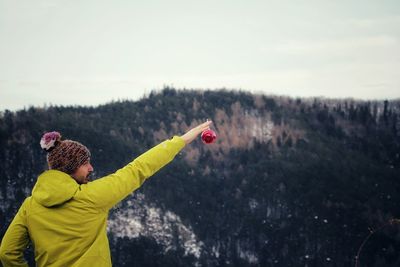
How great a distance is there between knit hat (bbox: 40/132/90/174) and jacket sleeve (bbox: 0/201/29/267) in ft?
1.25

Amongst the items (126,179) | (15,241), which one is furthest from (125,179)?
(15,241)

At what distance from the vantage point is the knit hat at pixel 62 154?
2852mm

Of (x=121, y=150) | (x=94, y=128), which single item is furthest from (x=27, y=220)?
(x=94, y=128)

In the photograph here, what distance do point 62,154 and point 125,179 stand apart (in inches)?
18.1

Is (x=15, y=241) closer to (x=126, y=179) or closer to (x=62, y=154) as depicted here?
(x=62, y=154)

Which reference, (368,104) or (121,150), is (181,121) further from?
(368,104)

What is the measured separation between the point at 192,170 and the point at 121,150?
49.7 ft

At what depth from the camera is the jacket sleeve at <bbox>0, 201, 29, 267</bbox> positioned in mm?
2916

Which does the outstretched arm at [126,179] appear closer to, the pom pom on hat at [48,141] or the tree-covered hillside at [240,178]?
the pom pom on hat at [48,141]

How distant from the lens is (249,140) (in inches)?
3762

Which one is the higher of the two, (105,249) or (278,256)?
(105,249)

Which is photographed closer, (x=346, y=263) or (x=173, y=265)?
(x=173, y=265)

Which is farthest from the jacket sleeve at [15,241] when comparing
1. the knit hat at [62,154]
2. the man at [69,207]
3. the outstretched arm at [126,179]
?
Result: the outstretched arm at [126,179]

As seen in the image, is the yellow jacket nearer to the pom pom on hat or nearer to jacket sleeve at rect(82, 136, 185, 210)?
jacket sleeve at rect(82, 136, 185, 210)
